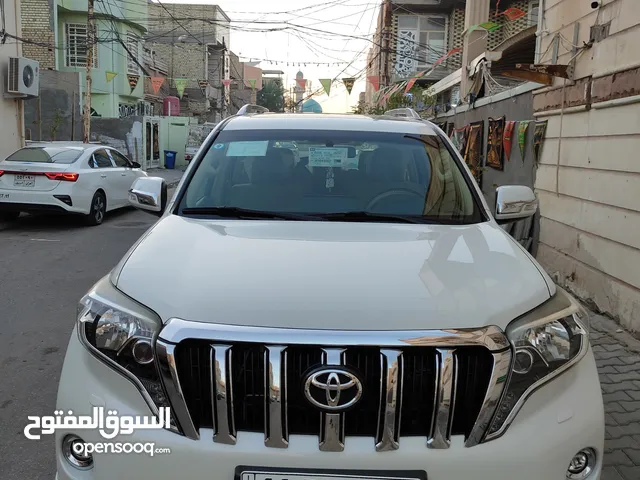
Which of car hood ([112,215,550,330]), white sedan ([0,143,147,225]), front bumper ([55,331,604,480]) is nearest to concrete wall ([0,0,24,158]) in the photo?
white sedan ([0,143,147,225])

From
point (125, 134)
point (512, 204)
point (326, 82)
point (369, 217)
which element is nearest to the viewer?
point (369, 217)

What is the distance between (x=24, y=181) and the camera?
1039 cm

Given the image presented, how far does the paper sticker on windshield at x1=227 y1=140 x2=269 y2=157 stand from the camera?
349 cm

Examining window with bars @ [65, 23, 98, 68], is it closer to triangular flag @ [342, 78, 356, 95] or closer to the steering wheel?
triangular flag @ [342, 78, 356, 95]

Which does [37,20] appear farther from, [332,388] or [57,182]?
[332,388]

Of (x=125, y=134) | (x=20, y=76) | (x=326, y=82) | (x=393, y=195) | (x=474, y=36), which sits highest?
(x=474, y=36)

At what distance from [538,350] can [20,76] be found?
52.2 ft

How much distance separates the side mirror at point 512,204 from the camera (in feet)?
11.2

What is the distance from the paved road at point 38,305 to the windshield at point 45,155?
47.9 inches

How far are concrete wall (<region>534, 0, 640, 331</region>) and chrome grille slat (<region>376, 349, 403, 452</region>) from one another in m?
4.19

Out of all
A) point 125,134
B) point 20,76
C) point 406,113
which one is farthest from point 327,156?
point 125,134

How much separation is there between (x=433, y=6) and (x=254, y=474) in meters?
27.8

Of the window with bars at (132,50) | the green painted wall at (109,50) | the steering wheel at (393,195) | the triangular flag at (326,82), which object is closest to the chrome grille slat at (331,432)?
the steering wheel at (393,195)

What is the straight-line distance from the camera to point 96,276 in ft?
24.2
